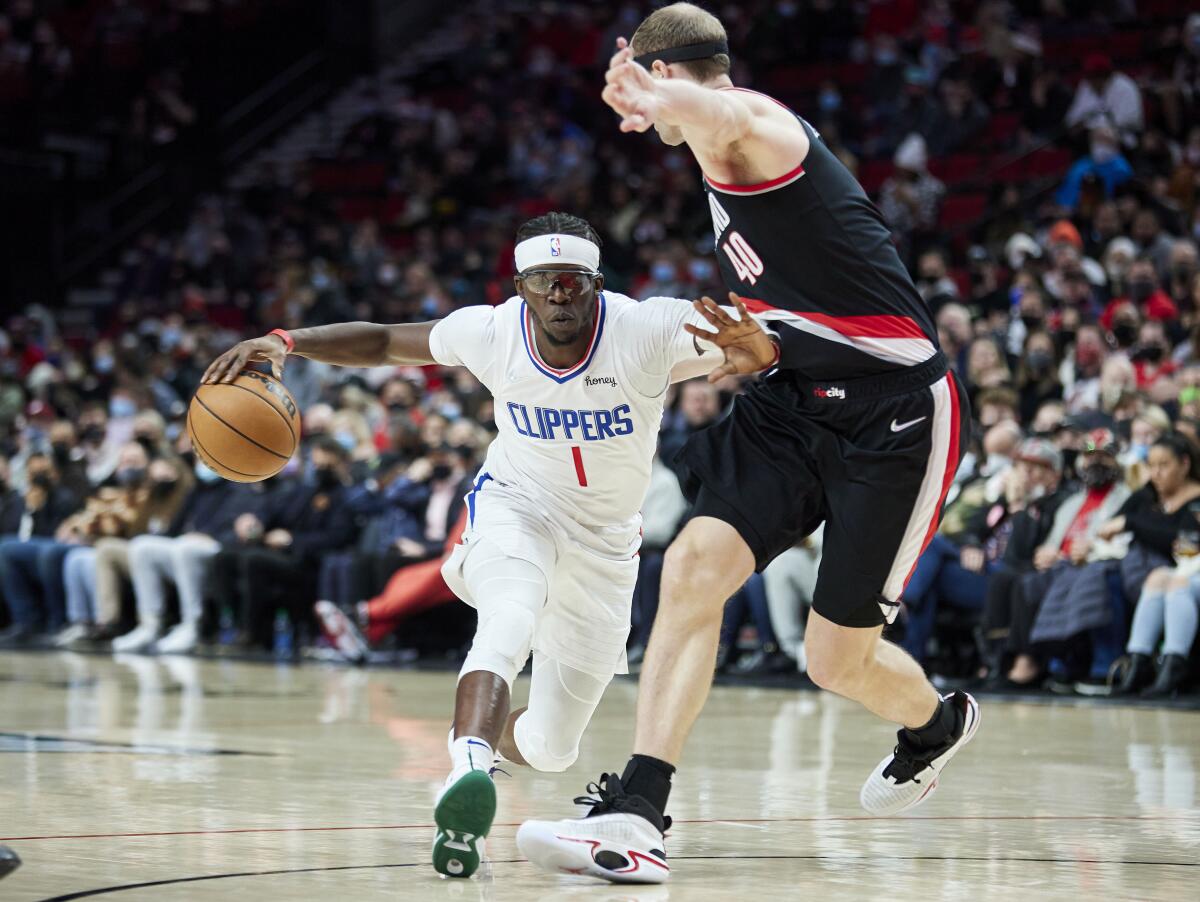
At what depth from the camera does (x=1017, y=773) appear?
697 centimetres

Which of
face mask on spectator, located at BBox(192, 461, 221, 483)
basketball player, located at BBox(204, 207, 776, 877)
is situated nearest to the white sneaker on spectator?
face mask on spectator, located at BBox(192, 461, 221, 483)

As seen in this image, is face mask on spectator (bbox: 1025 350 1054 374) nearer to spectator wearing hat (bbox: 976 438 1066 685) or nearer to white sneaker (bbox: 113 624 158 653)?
spectator wearing hat (bbox: 976 438 1066 685)

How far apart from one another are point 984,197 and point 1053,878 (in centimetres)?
1307

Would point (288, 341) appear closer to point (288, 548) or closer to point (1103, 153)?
point (288, 548)

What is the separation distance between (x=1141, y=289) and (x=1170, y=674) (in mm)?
4134

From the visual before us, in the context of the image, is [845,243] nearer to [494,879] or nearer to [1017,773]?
[494,879]

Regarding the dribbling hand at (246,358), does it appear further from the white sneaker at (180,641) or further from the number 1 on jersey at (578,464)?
the white sneaker at (180,641)

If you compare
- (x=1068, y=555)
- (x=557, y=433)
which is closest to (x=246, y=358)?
(x=557, y=433)

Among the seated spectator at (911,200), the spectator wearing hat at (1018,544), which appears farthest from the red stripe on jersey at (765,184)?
the seated spectator at (911,200)

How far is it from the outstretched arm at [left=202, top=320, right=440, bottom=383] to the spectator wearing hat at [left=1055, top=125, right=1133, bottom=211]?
1084 cm

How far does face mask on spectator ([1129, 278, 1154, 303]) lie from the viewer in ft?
43.1

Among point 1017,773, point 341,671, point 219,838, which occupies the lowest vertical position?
point 341,671

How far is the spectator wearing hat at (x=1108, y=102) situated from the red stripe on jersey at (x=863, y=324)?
11.4 metres

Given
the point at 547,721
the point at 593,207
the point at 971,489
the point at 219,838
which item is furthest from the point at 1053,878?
the point at 593,207
